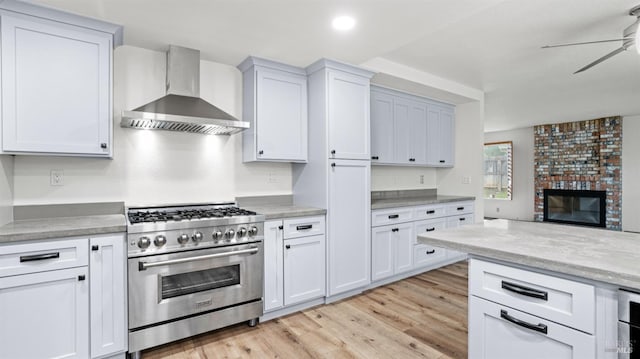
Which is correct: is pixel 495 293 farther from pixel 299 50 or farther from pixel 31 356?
pixel 31 356

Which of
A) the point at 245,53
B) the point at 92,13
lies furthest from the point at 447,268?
the point at 92,13

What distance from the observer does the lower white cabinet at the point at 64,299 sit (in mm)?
1728

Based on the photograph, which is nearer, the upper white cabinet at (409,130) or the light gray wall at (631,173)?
the upper white cabinet at (409,130)

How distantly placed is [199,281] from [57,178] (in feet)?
4.25

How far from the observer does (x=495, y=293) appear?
1.42 m

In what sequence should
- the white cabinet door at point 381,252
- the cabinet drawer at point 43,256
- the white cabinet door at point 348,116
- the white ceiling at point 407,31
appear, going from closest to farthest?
the cabinet drawer at point 43,256 → the white ceiling at point 407,31 → the white cabinet door at point 348,116 → the white cabinet door at point 381,252

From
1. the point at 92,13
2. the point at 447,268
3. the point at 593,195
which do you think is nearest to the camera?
the point at 92,13

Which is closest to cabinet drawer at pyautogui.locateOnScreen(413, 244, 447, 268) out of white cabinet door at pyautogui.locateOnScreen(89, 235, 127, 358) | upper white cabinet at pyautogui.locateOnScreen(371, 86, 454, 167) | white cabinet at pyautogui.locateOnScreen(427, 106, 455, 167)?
upper white cabinet at pyautogui.locateOnScreen(371, 86, 454, 167)

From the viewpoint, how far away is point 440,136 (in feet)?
15.1

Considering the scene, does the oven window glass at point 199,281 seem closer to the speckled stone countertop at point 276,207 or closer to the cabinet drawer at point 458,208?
the speckled stone countertop at point 276,207

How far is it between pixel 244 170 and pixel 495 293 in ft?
7.73

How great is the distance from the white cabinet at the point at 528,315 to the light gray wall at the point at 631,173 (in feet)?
26.1

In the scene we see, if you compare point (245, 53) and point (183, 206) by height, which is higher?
point (245, 53)

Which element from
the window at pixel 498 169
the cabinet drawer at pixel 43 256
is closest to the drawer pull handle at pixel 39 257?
the cabinet drawer at pixel 43 256
